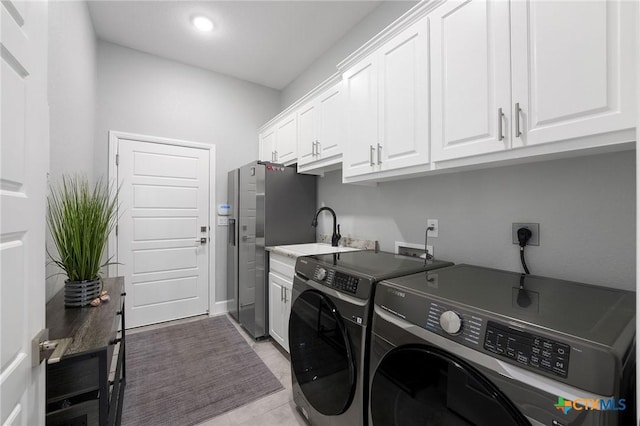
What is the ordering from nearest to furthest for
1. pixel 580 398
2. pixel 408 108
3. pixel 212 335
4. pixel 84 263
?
pixel 580 398, pixel 84 263, pixel 408 108, pixel 212 335

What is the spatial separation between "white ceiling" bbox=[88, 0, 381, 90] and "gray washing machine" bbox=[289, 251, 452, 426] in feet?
7.11

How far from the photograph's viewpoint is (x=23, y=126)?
653mm

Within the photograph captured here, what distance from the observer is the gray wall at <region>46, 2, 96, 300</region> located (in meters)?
1.48

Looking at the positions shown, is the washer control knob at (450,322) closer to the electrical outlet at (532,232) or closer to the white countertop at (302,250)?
the electrical outlet at (532,232)

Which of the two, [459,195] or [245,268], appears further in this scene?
[245,268]

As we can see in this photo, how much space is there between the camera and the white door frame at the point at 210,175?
9.01 ft

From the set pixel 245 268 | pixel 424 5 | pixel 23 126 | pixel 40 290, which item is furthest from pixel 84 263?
pixel 424 5

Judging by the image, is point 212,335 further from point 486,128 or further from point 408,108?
point 486,128

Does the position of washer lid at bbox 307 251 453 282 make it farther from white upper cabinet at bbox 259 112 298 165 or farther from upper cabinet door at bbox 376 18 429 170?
white upper cabinet at bbox 259 112 298 165

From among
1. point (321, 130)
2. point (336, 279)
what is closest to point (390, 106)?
point (321, 130)

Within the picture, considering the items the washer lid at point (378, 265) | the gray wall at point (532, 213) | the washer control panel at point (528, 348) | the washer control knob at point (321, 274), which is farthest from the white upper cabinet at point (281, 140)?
the washer control panel at point (528, 348)

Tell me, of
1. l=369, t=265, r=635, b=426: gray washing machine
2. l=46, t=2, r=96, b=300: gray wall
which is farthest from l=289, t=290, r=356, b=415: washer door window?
l=46, t=2, r=96, b=300: gray wall

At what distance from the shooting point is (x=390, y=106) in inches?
63.4

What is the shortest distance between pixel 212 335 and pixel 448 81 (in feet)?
9.66
